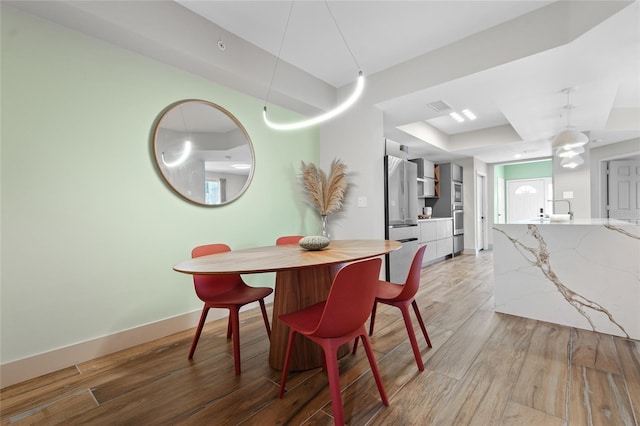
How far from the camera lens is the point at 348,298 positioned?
1.26 meters

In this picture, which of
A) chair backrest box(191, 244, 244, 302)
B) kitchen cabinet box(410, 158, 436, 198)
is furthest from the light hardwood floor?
kitchen cabinet box(410, 158, 436, 198)

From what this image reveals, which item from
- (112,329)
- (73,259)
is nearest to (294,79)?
(73,259)

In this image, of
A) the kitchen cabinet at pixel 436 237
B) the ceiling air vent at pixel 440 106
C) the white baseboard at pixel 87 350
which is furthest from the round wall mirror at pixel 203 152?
the kitchen cabinet at pixel 436 237

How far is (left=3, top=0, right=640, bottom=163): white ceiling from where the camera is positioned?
211 centimetres

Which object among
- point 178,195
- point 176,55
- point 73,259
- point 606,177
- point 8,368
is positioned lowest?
point 8,368

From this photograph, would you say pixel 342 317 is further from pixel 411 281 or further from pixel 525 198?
pixel 525 198

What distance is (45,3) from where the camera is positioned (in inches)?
69.5

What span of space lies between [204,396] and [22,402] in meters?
1.04

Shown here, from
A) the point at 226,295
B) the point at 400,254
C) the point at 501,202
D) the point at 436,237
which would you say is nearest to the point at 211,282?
the point at 226,295

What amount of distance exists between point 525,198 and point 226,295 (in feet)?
31.6

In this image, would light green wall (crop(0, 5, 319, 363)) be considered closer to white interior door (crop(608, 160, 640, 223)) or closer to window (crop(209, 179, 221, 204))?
window (crop(209, 179, 221, 204))

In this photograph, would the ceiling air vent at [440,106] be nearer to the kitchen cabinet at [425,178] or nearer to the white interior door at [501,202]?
the kitchen cabinet at [425,178]

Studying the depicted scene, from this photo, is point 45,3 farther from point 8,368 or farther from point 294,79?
point 8,368

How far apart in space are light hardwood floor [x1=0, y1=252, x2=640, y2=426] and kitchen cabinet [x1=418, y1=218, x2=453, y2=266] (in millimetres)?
2692
